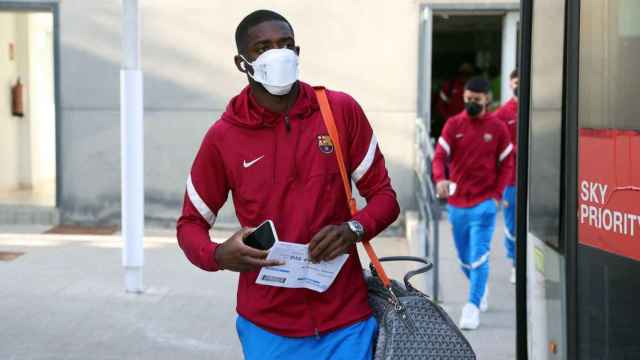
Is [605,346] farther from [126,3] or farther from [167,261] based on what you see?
[167,261]

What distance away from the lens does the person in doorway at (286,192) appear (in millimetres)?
3273

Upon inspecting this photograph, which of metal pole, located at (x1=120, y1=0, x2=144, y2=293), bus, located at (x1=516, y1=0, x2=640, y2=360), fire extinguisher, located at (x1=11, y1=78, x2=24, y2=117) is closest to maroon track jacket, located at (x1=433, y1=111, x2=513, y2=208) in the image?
metal pole, located at (x1=120, y1=0, x2=144, y2=293)

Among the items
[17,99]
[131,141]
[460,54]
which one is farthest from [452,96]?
[131,141]

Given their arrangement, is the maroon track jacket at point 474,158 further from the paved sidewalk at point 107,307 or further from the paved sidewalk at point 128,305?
the paved sidewalk at point 107,307

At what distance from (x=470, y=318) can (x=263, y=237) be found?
4.39 m

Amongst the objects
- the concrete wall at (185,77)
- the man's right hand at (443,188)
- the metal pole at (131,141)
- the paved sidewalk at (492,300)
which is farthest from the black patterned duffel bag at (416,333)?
the concrete wall at (185,77)

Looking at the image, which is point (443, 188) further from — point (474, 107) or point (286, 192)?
point (286, 192)

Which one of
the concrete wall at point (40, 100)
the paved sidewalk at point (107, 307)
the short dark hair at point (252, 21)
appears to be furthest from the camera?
the concrete wall at point (40, 100)

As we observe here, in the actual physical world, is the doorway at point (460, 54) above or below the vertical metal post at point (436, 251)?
above

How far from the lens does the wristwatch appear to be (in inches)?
126

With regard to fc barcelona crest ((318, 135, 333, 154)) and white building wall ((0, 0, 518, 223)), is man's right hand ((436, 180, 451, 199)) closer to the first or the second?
fc barcelona crest ((318, 135, 333, 154))

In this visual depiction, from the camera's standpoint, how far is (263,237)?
124 inches

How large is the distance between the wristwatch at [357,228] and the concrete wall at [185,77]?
28.3ft

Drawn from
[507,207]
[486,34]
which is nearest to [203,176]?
[507,207]
